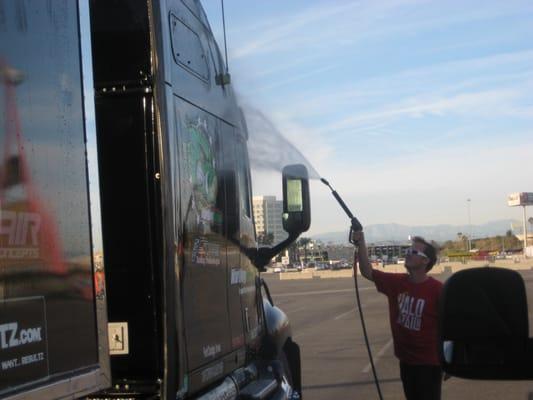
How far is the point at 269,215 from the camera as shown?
20.5ft

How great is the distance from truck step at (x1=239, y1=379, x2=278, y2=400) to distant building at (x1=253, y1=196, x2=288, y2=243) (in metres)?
1.09

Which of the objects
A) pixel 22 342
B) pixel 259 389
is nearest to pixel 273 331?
pixel 259 389

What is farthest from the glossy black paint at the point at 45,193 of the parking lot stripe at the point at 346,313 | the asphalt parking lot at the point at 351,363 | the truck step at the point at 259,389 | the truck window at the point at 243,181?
Result: the parking lot stripe at the point at 346,313

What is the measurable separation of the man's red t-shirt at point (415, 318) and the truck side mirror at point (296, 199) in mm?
866

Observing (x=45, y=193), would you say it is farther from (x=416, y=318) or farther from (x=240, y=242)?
(x=416, y=318)

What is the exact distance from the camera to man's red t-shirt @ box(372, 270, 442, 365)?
221 inches

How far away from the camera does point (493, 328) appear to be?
83.6 inches

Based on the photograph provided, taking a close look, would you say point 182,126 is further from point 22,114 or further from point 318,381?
point 318,381

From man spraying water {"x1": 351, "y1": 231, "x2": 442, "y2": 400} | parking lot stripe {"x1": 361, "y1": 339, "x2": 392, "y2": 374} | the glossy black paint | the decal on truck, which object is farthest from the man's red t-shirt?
parking lot stripe {"x1": 361, "y1": 339, "x2": 392, "y2": 374}

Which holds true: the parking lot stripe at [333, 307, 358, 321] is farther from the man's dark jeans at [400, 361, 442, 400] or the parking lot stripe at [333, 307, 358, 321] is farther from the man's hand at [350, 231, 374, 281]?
the man's dark jeans at [400, 361, 442, 400]

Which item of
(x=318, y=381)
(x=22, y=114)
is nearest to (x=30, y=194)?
(x=22, y=114)

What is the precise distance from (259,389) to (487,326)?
332cm

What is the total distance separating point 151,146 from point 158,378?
113 cm

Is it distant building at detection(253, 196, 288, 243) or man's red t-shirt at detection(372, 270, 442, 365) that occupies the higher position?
distant building at detection(253, 196, 288, 243)
